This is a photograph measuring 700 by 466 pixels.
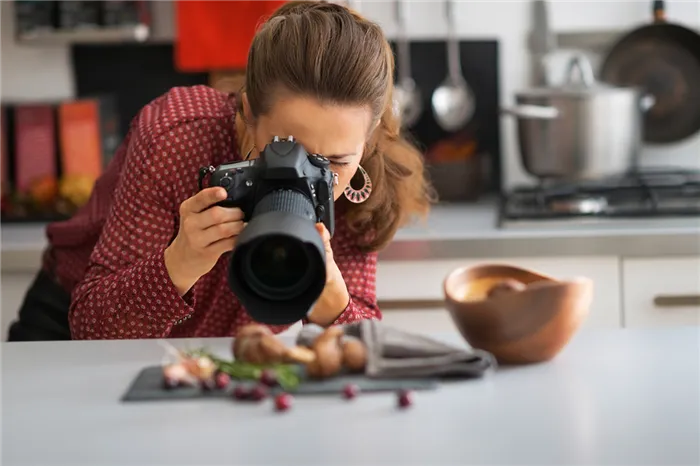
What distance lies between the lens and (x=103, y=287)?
1.41 metres

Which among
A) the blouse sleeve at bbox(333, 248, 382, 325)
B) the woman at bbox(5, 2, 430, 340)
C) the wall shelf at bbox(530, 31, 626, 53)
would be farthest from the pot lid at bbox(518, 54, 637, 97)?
the blouse sleeve at bbox(333, 248, 382, 325)

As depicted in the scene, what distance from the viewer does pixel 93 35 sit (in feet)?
7.98

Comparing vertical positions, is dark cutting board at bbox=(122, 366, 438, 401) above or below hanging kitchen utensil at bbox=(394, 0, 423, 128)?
below

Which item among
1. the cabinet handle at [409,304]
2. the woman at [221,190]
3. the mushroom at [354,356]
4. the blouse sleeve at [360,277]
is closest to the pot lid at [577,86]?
the cabinet handle at [409,304]

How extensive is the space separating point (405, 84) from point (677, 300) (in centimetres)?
83

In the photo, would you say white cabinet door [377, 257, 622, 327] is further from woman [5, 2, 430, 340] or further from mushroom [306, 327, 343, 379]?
mushroom [306, 327, 343, 379]

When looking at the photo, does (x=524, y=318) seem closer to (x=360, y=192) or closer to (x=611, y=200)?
(x=360, y=192)

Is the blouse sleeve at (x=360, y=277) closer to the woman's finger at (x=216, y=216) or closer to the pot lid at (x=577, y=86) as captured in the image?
the woman's finger at (x=216, y=216)

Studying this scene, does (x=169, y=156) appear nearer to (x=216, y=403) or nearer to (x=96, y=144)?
(x=216, y=403)

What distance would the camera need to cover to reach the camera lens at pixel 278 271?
39.6 inches

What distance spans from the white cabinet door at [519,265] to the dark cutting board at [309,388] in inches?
41.3

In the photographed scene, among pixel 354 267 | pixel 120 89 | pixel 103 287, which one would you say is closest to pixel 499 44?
pixel 120 89

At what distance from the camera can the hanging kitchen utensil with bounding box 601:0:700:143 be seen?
250cm

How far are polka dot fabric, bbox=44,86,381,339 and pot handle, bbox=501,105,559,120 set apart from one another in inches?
30.4
